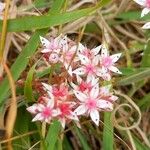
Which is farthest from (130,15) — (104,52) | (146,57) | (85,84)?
(85,84)

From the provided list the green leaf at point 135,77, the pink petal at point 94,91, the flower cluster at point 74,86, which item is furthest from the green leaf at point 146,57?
the pink petal at point 94,91

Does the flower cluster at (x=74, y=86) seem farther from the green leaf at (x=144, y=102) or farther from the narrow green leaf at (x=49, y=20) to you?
the green leaf at (x=144, y=102)

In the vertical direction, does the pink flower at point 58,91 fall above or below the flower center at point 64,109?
above

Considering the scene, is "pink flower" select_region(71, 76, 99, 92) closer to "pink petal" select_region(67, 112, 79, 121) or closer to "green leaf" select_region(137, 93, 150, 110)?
"pink petal" select_region(67, 112, 79, 121)

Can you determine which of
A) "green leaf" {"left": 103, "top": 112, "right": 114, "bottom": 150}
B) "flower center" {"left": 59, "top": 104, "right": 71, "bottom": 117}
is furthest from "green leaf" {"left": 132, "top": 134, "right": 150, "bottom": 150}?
"flower center" {"left": 59, "top": 104, "right": 71, "bottom": 117}

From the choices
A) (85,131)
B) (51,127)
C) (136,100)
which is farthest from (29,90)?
(136,100)

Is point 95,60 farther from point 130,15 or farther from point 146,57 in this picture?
point 130,15

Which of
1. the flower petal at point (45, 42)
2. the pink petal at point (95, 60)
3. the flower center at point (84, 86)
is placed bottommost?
the flower center at point (84, 86)
